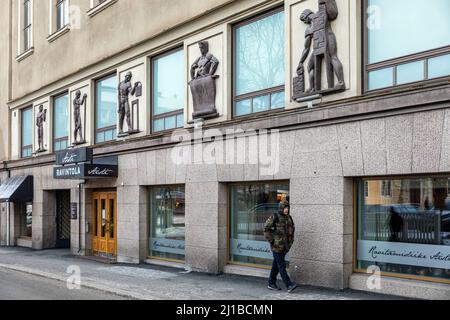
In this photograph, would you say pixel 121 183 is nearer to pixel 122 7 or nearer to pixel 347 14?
pixel 122 7

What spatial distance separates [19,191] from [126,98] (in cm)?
803

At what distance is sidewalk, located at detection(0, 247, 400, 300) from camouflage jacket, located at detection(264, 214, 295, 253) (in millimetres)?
859

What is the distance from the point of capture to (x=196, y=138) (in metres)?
13.6

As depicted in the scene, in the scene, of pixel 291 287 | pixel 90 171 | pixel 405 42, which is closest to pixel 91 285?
pixel 291 287

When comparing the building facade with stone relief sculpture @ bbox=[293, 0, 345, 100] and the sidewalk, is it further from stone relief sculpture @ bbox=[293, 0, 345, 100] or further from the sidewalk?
the sidewalk

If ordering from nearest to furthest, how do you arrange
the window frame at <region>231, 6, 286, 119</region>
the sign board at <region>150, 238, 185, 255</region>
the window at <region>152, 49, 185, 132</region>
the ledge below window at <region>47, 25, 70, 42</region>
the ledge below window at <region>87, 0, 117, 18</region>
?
the window frame at <region>231, 6, 286, 119</region> < the sign board at <region>150, 238, 185, 255</region> < the window at <region>152, 49, 185, 132</region> < the ledge below window at <region>87, 0, 117, 18</region> < the ledge below window at <region>47, 25, 70, 42</region>

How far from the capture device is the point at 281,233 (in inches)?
412

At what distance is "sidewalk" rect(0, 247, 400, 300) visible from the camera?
400 inches

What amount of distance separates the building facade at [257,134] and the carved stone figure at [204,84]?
Answer: 1.5 inches

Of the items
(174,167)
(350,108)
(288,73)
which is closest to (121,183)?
(174,167)

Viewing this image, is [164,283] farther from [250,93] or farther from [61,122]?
[61,122]

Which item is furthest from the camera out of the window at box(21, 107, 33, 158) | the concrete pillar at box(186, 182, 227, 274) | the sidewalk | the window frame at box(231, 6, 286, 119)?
the window at box(21, 107, 33, 158)

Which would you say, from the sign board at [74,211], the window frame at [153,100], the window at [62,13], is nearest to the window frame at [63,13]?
the window at [62,13]

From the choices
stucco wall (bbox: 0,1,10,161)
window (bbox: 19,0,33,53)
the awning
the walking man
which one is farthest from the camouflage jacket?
stucco wall (bbox: 0,1,10,161)
